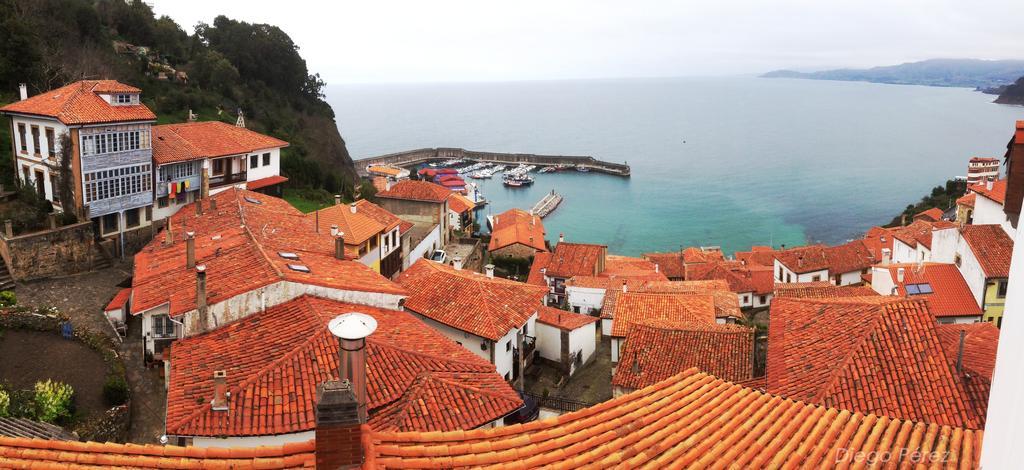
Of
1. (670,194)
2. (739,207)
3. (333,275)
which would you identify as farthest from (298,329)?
(670,194)

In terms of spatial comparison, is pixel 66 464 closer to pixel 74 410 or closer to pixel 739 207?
pixel 74 410

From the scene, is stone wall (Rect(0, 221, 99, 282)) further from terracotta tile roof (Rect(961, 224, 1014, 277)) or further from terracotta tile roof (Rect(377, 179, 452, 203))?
terracotta tile roof (Rect(961, 224, 1014, 277))

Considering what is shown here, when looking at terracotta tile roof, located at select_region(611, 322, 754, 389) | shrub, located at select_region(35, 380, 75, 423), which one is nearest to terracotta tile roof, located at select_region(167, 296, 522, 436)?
shrub, located at select_region(35, 380, 75, 423)

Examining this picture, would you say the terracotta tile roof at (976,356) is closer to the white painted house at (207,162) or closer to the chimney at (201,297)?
the chimney at (201,297)

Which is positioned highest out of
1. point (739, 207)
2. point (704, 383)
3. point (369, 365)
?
point (704, 383)

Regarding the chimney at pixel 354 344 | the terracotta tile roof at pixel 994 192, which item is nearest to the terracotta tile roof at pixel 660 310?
the terracotta tile roof at pixel 994 192

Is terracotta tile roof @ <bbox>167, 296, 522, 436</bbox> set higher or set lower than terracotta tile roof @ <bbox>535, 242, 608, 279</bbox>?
higher
